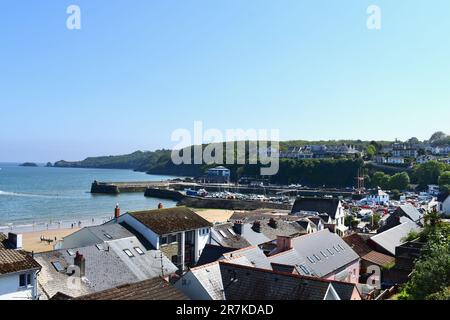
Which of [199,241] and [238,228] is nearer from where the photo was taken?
[199,241]

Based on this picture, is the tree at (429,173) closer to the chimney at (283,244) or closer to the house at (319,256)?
the house at (319,256)

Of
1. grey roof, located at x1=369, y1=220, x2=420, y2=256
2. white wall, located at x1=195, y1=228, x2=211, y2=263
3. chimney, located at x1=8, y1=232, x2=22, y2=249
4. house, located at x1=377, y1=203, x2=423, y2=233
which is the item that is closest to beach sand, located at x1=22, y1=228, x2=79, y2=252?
white wall, located at x1=195, y1=228, x2=211, y2=263

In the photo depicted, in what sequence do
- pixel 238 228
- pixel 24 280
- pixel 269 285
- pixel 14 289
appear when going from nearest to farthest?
pixel 269 285, pixel 14 289, pixel 24 280, pixel 238 228

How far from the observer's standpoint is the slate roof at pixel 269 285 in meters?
13.0

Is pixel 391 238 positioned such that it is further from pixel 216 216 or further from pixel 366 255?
pixel 216 216

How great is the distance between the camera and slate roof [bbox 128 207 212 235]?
23.7 metres

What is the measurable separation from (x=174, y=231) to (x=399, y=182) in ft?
269

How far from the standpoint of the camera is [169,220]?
25.2 m

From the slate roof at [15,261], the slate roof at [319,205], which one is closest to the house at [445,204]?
the slate roof at [319,205]

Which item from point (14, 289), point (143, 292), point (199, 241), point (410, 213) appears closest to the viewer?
point (143, 292)

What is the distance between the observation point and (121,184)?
112688mm

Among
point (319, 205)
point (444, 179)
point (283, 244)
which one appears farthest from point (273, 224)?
point (444, 179)
